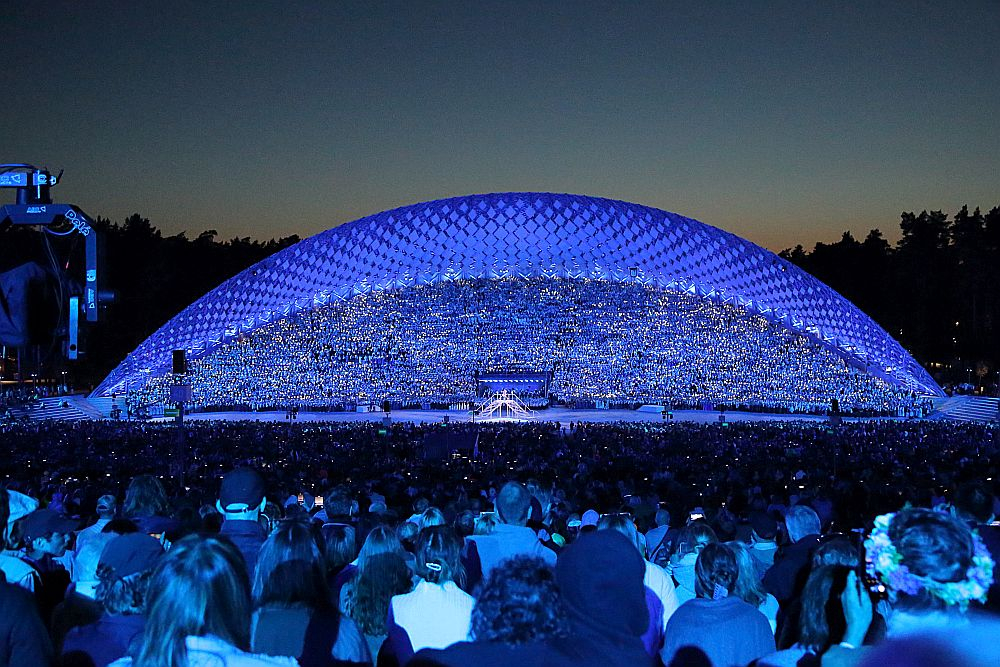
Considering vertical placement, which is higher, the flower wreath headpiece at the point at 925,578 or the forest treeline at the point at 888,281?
the forest treeline at the point at 888,281

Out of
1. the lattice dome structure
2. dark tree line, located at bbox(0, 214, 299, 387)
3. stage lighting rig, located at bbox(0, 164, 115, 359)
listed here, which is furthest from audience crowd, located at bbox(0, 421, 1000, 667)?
dark tree line, located at bbox(0, 214, 299, 387)

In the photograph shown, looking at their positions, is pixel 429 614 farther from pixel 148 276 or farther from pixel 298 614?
pixel 148 276

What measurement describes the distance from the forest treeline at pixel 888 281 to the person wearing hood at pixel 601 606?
59216mm

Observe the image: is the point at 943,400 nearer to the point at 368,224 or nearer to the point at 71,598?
the point at 368,224

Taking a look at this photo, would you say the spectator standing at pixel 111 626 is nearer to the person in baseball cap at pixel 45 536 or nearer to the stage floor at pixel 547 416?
the person in baseball cap at pixel 45 536

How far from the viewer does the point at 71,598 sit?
3914mm

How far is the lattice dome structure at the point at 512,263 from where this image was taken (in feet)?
141

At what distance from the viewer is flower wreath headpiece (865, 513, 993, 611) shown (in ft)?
7.33

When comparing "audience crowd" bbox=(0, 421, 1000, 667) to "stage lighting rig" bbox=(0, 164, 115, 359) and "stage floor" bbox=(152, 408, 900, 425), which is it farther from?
"stage floor" bbox=(152, 408, 900, 425)

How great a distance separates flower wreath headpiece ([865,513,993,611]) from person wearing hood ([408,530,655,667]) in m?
0.56

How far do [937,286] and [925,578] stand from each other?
70.0m

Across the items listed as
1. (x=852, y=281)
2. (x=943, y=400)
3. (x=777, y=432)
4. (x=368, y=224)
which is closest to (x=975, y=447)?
(x=777, y=432)

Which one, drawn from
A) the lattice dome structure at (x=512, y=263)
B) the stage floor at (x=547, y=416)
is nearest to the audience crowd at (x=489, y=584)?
the stage floor at (x=547, y=416)

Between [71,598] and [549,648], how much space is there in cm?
235
